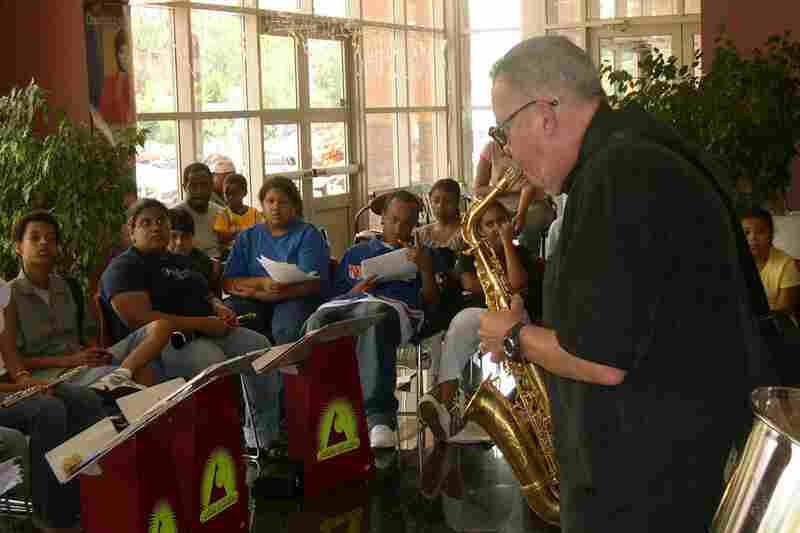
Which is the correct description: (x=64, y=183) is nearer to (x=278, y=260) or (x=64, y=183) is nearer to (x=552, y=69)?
(x=278, y=260)

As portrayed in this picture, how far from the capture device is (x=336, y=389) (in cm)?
459

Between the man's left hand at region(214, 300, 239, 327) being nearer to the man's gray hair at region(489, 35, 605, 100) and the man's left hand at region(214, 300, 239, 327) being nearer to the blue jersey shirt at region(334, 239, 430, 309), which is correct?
the blue jersey shirt at region(334, 239, 430, 309)

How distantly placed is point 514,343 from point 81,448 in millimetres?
1654

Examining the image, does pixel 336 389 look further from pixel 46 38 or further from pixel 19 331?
pixel 46 38

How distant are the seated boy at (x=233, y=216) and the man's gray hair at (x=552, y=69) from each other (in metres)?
5.37

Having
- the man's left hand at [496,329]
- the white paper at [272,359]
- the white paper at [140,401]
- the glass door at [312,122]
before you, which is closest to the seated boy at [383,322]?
the white paper at [272,359]

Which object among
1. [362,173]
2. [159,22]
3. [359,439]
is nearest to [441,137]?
[362,173]

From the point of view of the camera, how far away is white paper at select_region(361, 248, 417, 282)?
17.7ft

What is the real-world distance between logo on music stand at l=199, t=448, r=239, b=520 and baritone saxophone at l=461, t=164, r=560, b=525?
0.95 metres

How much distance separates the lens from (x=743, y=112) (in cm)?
617

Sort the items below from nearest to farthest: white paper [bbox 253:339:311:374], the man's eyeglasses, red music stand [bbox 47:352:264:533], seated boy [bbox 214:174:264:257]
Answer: the man's eyeglasses → red music stand [bbox 47:352:264:533] → white paper [bbox 253:339:311:374] → seated boy [bbox 214:174:264:257]

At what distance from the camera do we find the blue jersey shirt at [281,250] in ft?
18.7

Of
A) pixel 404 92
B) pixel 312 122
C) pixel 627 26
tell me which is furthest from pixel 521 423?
pixel 627 26

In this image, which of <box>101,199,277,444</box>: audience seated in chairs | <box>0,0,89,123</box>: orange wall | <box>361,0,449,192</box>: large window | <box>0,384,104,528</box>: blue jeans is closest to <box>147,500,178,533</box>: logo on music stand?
<box>0,384,104,528</box>: blue jeans
